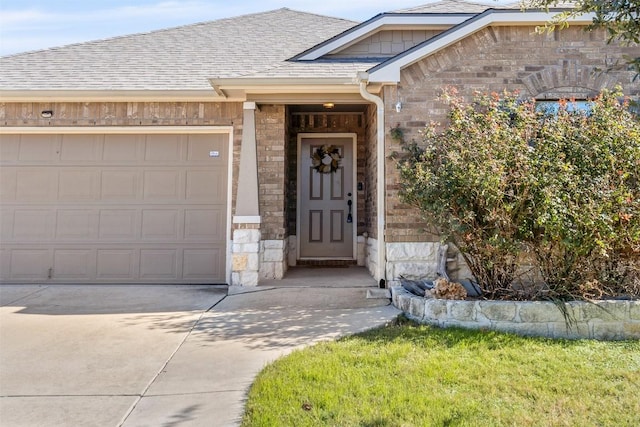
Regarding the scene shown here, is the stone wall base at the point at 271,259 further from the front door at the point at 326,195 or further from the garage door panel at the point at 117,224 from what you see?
the garage door panel at the point at 117,224

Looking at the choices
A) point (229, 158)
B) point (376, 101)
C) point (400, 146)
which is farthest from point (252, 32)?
point (400, 146)

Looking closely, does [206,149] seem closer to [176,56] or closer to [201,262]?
[201,262]

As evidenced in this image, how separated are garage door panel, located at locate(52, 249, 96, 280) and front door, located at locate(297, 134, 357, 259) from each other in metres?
3.58

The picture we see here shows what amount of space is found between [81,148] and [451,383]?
6622 mm

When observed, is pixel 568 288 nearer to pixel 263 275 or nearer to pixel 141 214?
pixel 263 275

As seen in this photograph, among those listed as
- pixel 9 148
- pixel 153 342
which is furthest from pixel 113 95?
pixel 153 342

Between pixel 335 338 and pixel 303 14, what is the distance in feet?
29.2

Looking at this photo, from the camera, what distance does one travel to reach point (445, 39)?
5.59 metres

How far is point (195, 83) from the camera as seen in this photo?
6539mm

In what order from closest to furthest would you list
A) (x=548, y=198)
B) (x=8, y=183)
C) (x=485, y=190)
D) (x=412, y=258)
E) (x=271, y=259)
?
(x=548, y=198) → (x=485, y=190) → (x=412, y=258) → (x=271, y=259) → (x=8, y=183)

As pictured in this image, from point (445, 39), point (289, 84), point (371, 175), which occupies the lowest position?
point (371, 175)

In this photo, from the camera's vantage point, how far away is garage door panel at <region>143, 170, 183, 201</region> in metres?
6.60

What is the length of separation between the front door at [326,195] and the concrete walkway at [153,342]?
5.27 feet

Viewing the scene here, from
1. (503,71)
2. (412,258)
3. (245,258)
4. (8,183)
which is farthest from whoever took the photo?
(8,183)
